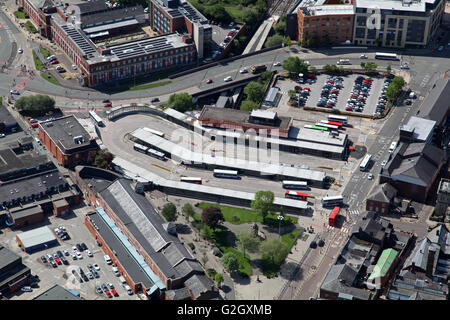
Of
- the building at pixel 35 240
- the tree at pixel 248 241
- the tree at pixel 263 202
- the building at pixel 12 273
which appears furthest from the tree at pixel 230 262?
the building at pixel 12 273

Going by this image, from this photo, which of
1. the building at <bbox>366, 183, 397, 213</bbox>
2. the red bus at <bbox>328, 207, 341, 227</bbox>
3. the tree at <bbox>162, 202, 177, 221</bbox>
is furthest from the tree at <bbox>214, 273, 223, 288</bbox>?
the building at <bbox>366, 183, 397, 213</bbox>

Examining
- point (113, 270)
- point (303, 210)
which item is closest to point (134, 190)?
point (113, 270)

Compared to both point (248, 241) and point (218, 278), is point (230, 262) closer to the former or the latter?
point (218, 278)

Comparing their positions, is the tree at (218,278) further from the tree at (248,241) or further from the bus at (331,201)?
the bus at (331,201)

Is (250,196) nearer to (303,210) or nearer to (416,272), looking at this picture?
(303,210)

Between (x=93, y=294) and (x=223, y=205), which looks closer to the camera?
(x=93, y=294)

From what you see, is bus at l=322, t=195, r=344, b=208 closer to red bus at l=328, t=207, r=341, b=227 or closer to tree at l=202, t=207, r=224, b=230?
red bus at l=328, t=207, r=341, b=227
